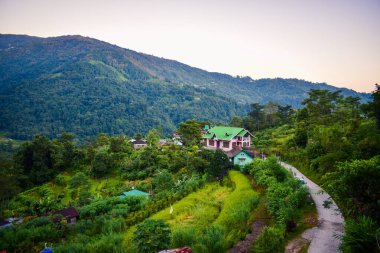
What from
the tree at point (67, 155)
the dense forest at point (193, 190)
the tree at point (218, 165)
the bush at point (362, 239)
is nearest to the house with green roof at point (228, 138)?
the dense forest at point (193, 190)

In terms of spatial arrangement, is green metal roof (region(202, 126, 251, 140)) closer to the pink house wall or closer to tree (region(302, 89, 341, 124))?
the pink house wall

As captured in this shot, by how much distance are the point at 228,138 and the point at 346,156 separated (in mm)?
24029

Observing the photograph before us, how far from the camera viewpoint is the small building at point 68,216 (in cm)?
2161

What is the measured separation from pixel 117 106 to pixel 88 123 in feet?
61.2

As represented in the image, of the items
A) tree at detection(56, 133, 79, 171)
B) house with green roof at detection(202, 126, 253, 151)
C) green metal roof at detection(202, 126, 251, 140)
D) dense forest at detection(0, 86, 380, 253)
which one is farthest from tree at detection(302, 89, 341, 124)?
tree at detection(56, 133, 79, 171)

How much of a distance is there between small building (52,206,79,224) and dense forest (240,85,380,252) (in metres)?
18.4

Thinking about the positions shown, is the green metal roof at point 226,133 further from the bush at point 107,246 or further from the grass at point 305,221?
the bush at point 107,246

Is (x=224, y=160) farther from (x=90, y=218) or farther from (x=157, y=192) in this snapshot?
(x=90, y=218)

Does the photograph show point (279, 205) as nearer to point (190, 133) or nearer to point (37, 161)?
point (190, 133)

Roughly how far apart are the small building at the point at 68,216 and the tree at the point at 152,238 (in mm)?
12091

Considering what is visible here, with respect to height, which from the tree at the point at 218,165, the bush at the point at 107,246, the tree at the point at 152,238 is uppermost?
the tree at the point at 218,165

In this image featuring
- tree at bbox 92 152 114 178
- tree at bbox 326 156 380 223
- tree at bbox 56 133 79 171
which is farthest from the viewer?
tree at bbox 56 133 79 171

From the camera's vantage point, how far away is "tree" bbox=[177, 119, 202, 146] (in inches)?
1695

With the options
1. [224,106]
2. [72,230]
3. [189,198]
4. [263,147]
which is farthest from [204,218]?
[224,106]
